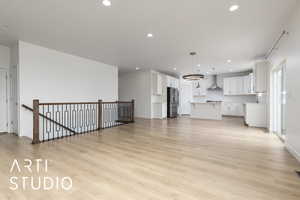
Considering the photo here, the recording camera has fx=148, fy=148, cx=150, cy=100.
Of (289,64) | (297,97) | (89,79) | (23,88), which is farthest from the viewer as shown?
(89,79)

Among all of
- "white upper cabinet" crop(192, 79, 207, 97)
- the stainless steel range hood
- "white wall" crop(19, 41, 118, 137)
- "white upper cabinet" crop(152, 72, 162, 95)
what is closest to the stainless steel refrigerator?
"white upper cabinet" crop(152, 72, 162, 95)

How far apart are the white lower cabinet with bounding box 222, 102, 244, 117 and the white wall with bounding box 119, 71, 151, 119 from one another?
17.5 ft

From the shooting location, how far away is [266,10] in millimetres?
2748

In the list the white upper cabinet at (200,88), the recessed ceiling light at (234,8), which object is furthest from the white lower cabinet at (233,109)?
the recessed ceiling light at (234,8)

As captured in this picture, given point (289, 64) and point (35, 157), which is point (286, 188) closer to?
point (289, 64)

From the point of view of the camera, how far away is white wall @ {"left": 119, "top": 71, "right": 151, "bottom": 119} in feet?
27.9

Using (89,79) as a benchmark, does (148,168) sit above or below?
below

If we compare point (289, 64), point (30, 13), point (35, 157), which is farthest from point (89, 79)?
point (289, 64)

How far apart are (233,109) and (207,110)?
257cm

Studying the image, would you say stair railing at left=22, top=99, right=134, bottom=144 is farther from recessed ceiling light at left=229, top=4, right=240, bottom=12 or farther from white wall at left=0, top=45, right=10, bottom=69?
recessed ceiling light at left=229, top=4, right=240, bottom=12

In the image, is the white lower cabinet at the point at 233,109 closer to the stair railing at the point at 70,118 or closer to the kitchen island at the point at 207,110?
the kitchen island at the point at 207,110

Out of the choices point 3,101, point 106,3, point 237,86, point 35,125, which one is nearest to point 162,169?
point 106,3

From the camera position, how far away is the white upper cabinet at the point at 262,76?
5.55 meters

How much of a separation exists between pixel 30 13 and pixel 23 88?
234 cm
